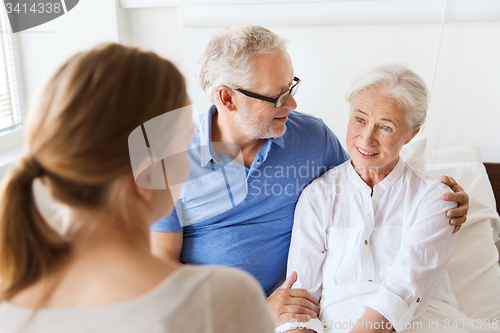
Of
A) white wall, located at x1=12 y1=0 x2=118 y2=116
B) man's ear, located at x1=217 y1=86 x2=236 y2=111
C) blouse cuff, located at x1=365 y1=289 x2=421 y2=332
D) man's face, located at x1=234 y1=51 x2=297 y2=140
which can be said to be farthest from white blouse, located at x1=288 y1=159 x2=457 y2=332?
white wall, located at x1=12 y1=0 x2=118 y2=116

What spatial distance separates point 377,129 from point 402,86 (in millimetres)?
158

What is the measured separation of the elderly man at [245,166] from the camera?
1446mm

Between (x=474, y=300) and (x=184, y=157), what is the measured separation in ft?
4.24

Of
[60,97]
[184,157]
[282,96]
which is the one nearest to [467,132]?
[282,96]

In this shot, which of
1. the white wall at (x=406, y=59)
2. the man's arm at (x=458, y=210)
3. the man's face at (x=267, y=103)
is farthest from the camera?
the white wall at (x=406, y=59)

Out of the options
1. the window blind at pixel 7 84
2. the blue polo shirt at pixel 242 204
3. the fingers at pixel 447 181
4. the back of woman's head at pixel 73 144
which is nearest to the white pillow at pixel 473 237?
the fingers at pixel 447 181

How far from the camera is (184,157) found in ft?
2.51

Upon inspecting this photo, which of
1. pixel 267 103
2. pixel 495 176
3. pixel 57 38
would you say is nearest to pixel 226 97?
pixel 267 103

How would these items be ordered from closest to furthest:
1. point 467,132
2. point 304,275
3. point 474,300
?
1. point 304,275
2. point 474,300
3. point 467,132

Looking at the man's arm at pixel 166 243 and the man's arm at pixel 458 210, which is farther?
the man's arm at pixel 166 243

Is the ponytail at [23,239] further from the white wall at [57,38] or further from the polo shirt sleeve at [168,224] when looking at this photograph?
the white wall at [57,38]

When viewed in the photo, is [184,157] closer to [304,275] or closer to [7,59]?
[304,275]

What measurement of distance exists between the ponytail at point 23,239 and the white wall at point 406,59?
138cm

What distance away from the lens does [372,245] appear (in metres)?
1.39
